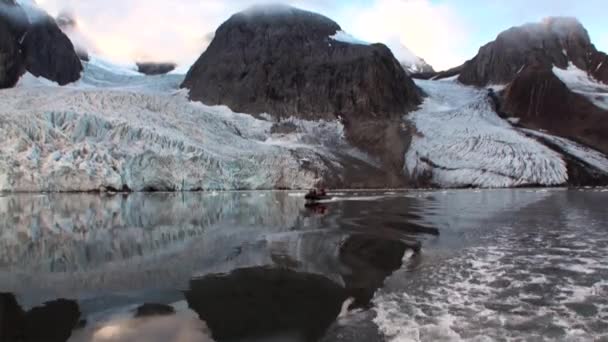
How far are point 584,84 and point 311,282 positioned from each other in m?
101

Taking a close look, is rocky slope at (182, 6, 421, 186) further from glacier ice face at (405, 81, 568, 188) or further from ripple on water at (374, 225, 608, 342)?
ripple on water at (374, 225, 608, 342)

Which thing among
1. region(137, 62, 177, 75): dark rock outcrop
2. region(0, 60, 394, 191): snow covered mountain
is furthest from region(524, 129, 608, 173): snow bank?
region(137, 62, 177, 75): dark rock outcrop

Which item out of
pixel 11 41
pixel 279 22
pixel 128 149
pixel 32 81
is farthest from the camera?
pixel 279 22

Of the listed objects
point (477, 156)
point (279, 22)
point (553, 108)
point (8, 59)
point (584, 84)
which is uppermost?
point (279, 22)

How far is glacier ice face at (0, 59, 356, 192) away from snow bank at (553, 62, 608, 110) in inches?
1940

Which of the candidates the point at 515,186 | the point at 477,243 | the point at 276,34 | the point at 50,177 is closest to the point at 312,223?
the point at 477,243

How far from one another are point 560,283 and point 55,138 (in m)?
45.1

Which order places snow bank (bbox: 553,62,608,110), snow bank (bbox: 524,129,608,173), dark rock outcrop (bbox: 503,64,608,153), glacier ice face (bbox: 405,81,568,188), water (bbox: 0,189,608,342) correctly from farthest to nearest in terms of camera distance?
snow bank (bbox: 553,62,608,110)
dark rock outcrop (bbox: 503,64,608,153)
snow bank (bbox: 524,129,608,173)
glacier ice face (bbox: 405,81,568,188)
water (bbox: 0,189,608,342)

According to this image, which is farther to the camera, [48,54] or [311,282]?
[48,54]

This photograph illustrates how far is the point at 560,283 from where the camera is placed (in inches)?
396

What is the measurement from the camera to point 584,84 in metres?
97.4

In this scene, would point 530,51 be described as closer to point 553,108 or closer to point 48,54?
point 553,108

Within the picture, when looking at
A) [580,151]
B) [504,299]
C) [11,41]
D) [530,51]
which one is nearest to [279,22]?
[11,41]

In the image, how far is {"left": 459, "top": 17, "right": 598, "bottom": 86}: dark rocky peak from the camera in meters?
102
